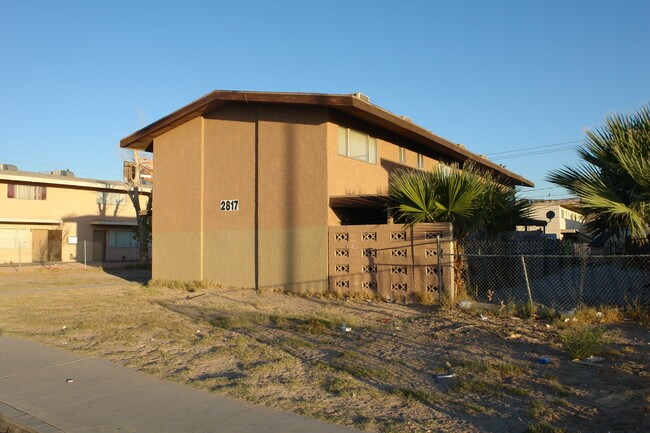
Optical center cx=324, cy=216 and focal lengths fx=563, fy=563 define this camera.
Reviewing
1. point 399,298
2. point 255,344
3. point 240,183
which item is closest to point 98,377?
point 255,344

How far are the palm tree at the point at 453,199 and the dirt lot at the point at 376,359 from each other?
89.0 inches

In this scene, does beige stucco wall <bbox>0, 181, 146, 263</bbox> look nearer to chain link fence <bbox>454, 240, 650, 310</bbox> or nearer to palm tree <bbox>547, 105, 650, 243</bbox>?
chain link fence <bbox>454, 240, 650, 310</bbox>

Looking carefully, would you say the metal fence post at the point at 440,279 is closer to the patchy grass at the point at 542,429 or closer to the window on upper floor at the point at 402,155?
the window on upper floor at the point at 402,155

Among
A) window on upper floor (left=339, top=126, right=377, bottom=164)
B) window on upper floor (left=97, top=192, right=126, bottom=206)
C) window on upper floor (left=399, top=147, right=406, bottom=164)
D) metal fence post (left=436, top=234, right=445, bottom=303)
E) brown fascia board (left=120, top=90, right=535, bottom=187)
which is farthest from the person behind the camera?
window on upper floor (left=97, top=192, right=126, bottom=206)

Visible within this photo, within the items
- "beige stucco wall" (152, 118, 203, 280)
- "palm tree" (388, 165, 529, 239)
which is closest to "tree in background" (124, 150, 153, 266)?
"beige stucco wall" (152, 118, 203, 280)

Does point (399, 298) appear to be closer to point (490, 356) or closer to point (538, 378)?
point (490, 356)

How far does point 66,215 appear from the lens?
1501 inches

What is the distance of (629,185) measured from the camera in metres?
10.2

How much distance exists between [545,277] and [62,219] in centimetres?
3172

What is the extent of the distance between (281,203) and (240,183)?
1.85 meters

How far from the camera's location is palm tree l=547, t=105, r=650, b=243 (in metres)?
9.71

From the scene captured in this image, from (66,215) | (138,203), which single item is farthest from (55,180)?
(138,203)

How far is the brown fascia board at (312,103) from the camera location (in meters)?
14.9

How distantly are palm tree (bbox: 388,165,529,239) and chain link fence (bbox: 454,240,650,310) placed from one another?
62 centimetres
